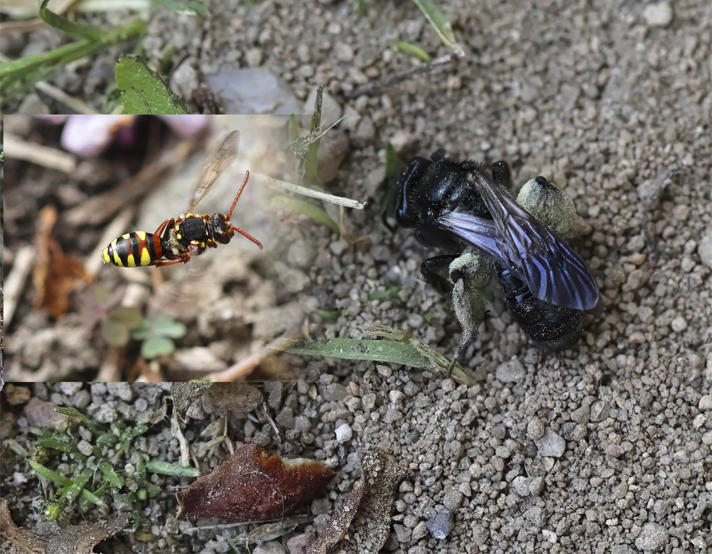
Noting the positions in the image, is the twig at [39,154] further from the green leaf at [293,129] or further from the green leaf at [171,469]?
the green leaf at [171,469]

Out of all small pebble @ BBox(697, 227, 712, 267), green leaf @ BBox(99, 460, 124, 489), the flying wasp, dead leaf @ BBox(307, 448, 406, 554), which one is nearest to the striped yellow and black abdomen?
the flying wasp

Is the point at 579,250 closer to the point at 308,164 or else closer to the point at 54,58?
the point at 308,164

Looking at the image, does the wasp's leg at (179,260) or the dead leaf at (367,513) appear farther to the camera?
the wasp's leg at (179,260)

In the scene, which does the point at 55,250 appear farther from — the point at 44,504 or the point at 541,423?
the point at 541,423

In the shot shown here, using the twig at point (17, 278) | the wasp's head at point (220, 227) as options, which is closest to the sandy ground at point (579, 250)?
the wasp's head at point (220, 227)

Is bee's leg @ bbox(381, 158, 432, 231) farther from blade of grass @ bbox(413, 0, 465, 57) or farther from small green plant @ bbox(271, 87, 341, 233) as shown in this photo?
blade of grass @ bbox(413, 0, 465, 57)

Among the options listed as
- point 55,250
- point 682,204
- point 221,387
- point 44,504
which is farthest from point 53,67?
point 682,204

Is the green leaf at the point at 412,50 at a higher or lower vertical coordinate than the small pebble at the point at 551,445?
higher
